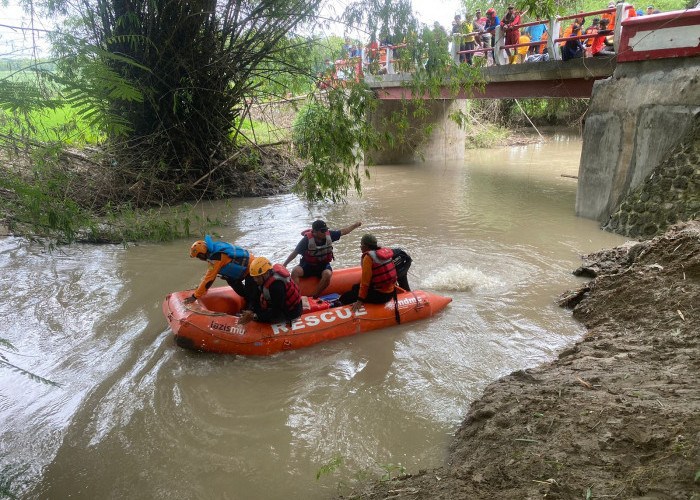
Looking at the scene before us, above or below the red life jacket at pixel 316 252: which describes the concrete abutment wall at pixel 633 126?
above

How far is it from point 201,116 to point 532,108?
19.5 meters

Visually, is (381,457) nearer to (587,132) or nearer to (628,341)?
(628,341)

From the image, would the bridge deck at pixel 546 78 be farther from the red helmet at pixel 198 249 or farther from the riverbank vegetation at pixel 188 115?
the red helmet at pixel 198 249

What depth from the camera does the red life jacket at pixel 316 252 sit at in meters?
6.47

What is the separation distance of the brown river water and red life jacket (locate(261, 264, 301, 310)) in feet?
1.95

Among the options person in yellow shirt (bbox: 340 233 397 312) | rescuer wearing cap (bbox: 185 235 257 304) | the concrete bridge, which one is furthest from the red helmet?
the concrete bridge

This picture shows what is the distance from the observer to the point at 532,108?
25812 millimetres

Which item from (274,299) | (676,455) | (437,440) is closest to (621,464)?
(676,455)

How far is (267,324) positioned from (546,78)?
8.84m

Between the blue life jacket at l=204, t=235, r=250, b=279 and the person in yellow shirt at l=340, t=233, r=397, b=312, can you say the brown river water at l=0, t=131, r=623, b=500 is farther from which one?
the blue life jacket at l=204, t=235, r=250, b=279

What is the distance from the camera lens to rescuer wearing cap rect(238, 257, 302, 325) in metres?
5.20

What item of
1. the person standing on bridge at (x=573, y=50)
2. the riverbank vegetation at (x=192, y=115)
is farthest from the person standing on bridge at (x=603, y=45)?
the riverbank vegetation at (x=192, y=115)

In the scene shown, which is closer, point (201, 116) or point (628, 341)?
point (628, 341)

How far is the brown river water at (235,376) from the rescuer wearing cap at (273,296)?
44 cm
